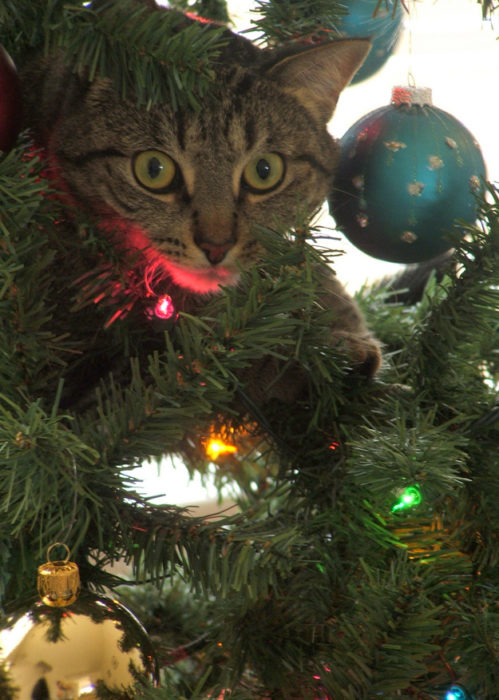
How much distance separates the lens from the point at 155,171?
0.69 meters

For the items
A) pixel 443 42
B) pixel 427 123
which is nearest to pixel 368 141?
pixel 427 123

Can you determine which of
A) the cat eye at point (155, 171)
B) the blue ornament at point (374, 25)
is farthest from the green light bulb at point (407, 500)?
the blue ornament at point (374, 25)

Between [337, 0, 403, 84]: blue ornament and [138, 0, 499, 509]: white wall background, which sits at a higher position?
[138, 0, 499, 509]: white wall background

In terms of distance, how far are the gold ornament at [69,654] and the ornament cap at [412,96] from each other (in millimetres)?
541

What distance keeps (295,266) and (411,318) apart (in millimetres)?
443

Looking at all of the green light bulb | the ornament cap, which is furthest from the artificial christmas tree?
the ornament cap

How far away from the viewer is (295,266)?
0.50 m

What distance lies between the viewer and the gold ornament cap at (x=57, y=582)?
477 millimetres

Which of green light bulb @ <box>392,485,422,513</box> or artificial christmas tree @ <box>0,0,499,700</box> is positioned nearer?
artificial christmas tree @ <box>0,0,499,700</box>

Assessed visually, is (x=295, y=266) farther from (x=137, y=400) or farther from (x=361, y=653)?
(x=361, y=653)

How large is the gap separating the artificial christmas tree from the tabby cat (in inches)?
1.5

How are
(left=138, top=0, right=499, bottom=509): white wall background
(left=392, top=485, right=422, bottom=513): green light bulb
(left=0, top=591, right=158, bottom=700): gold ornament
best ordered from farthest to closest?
(left=138, top=0, right=499, bottom=509): white wall background, (left=392, top=485, right=422, bottom=513): green light bulb, (left=0, top=591, right=158, bottom=700): gold ornament

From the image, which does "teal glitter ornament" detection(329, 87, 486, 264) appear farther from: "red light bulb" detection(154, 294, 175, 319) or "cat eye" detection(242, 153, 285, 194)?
"red light bulb" detection(154, 294, 175, 319)

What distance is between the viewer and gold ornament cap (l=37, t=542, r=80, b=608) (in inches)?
18.8
